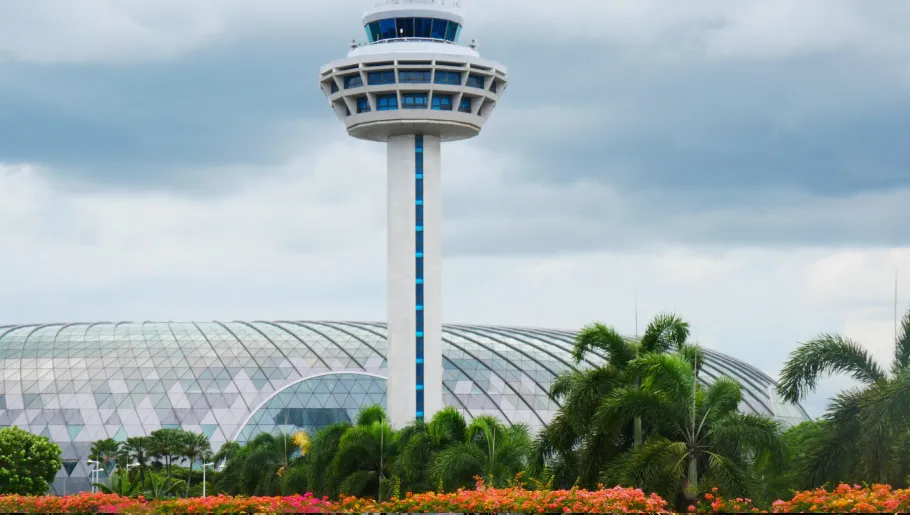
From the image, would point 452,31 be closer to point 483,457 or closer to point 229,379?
point 229,379

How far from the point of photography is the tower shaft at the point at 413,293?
304 feet

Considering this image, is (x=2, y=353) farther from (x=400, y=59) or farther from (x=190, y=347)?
(x=400, y=59)

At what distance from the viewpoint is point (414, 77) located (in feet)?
304

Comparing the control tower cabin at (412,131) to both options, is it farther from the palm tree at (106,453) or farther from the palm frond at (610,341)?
the palm frond at (610,341)

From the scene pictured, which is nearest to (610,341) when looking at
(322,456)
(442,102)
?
(322,456)

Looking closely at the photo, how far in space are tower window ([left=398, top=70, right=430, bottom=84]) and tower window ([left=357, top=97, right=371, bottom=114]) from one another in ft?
9.82

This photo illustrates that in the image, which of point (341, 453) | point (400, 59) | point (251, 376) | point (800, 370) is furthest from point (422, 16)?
point (800, 370)

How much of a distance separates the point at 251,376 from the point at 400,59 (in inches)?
1071

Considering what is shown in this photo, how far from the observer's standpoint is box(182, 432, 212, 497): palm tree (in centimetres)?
8831

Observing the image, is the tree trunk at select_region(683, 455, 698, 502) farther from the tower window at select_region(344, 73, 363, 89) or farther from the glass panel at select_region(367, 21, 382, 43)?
the glass panel at select_region(367, 21, 382, 43)

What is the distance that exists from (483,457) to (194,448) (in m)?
37.7

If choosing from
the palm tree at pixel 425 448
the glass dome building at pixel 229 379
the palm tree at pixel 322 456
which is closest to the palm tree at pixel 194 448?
the glass dome building at pixel 229 379

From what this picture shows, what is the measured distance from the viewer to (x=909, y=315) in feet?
146

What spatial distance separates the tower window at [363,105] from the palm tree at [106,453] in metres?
29.1
